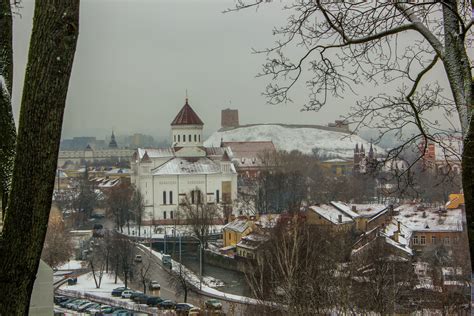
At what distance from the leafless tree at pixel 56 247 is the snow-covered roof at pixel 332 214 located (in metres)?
9.87

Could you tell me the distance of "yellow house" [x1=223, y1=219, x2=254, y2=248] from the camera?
25906 millimetres

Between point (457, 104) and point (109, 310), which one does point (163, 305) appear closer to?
point (109, 310)

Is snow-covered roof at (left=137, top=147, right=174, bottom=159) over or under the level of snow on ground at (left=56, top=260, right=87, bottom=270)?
over

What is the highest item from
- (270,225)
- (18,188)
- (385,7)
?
(385,7)

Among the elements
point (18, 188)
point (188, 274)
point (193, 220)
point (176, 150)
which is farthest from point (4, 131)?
point (176, 150)

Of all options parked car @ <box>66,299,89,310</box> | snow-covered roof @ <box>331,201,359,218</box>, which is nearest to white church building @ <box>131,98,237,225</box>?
snow-covered roof @ <box>331,201,359,218</box>

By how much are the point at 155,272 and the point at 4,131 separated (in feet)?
69.0

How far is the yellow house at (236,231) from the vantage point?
25.9 meters

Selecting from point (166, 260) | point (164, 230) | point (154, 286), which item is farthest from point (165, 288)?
point (164, 230)

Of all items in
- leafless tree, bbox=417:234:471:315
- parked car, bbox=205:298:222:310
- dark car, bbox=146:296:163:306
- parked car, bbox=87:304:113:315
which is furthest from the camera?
dark car, bbox=146:296:163:306

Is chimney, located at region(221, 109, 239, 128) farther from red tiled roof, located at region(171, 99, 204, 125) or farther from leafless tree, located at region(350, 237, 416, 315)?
leafless tree, located at region(350, 237, 416, 315)

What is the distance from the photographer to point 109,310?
1599 cm

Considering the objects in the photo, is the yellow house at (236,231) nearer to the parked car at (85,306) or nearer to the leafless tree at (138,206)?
the leafless tree at (138,206)

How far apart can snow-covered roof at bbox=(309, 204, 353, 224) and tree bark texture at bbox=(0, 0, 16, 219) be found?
72.4 feet
